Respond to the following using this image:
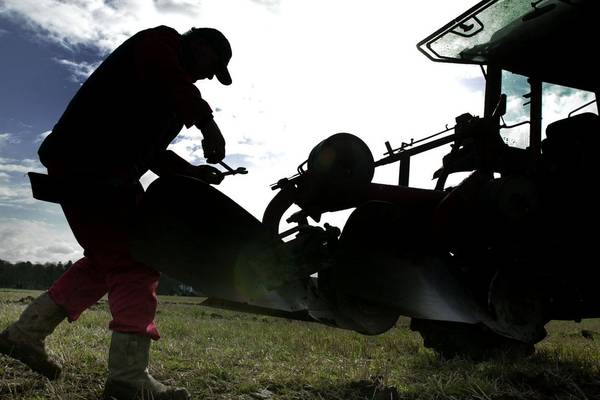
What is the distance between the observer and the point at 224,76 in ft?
9.25

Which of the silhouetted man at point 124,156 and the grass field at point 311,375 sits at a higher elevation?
the silhouetted man at point 124,156

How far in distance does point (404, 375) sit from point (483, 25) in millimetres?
2451

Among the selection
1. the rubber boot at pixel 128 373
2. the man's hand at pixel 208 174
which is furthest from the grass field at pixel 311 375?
the man's hand at pixel 208 174

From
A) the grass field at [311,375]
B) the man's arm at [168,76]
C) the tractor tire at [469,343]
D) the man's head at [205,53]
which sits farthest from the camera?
the tractor tire at [469,343]

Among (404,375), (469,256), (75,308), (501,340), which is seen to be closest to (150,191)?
(75,308)

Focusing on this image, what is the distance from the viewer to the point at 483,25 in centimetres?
361

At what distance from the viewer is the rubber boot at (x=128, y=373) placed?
7.98ft

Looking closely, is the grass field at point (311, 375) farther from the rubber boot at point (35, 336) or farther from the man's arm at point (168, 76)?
the man's arm at point (168, 76)

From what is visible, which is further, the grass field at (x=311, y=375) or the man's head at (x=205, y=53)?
the grass field at (x=311, y=375)

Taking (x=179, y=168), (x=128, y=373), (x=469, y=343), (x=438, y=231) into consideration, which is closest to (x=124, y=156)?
(x=179, y=168)

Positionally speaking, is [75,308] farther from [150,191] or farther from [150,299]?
[150,191]

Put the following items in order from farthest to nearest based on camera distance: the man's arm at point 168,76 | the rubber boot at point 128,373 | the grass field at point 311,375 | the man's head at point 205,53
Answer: the grass field at point 311,375 → the man's head at point 205,53 → the rubber boot at point 128,373 → the man's arm at point 168,76

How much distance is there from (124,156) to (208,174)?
1.49 feet

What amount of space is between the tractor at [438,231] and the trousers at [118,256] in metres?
0.14
